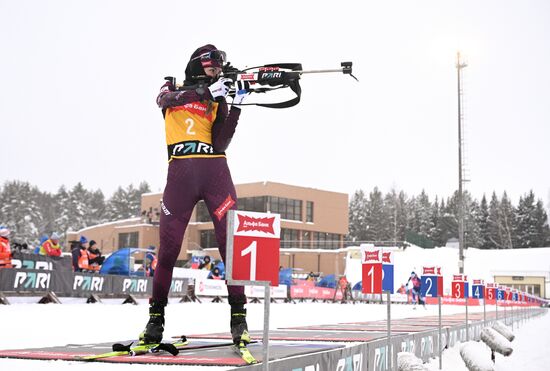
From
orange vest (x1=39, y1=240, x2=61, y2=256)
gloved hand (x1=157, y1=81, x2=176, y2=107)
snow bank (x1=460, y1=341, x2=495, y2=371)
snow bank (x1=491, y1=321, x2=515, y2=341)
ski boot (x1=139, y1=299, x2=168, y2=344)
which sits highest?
gloved hand (x1=157, y1=81, x2=176, y2=107)

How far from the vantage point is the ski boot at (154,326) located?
182 inches

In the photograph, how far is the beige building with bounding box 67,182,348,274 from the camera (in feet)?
224

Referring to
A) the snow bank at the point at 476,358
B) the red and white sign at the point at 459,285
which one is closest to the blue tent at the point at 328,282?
the red and white sign at the point at 459,285

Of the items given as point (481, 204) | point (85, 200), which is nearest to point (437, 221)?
point (481, 204)

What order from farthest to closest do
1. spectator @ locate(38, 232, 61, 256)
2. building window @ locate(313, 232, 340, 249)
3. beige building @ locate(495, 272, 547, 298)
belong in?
building window @ locate(313, 232, 340, 249), beige building @ locate(495, 272, 547, 298), spectator @ locate(38, 232, 61, 256)

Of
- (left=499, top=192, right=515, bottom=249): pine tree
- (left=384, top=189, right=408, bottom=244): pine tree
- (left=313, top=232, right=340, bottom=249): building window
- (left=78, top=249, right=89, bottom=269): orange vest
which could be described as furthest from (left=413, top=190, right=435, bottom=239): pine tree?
(left=78, top=249, right=89, bottom=269): orange vest

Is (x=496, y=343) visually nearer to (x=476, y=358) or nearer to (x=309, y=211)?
(x=476, y=358)

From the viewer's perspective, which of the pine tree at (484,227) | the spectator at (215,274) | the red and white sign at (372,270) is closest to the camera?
the red and white sign at (372,270)

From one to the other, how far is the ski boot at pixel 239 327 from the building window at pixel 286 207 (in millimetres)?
62365

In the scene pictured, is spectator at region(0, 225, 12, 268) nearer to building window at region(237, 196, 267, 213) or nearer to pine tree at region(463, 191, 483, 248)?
building window at region(237, 196, 267, 213)

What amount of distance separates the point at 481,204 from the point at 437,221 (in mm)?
8569

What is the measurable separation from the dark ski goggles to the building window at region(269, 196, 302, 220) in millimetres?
62188

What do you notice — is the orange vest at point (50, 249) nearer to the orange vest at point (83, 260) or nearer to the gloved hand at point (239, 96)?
the orange vest at point (83, 260)

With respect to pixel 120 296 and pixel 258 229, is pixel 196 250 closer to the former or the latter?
pixel 120 296
